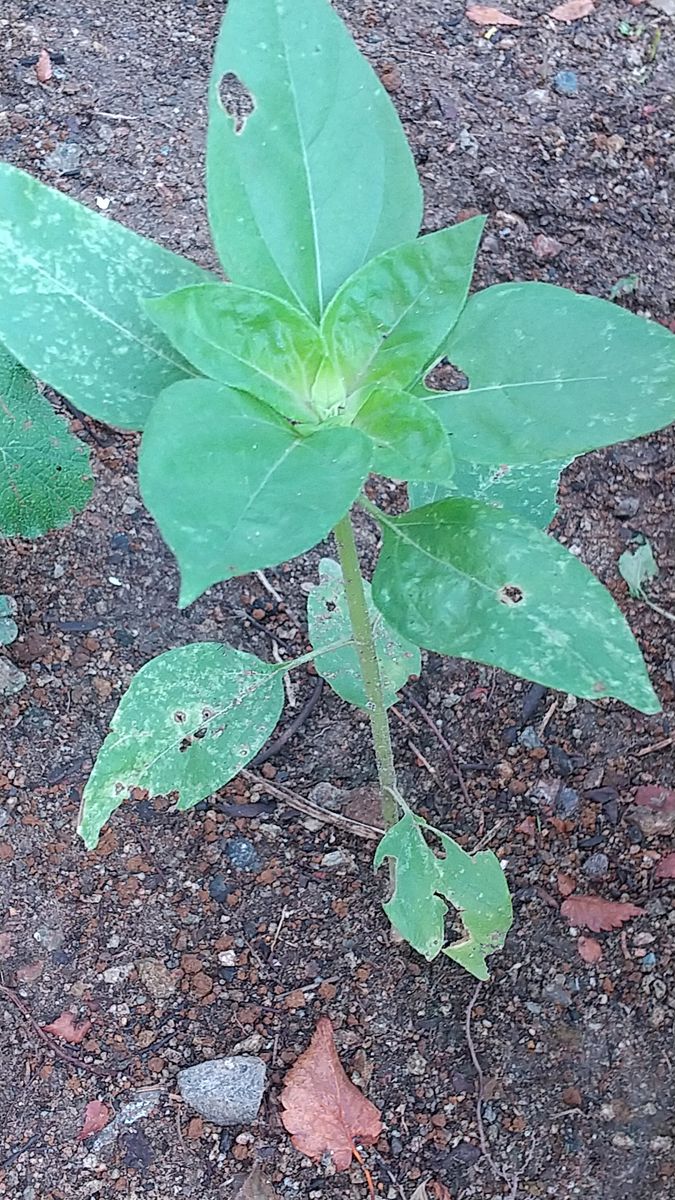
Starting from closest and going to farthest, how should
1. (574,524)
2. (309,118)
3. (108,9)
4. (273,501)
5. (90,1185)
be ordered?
(273,501) → (309,118) → (90,1185) → (574,524) → (108,9)

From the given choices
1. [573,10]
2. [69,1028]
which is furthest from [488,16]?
[69,1028]

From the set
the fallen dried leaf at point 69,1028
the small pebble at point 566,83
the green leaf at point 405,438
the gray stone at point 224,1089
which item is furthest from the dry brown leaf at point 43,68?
the gray stone at point 224,1089

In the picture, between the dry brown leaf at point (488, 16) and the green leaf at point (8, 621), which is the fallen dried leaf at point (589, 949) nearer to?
the green leaf at point (8, 621)

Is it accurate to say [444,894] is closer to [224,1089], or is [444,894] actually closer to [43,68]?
[224,1089]

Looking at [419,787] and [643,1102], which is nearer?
[643,1102]

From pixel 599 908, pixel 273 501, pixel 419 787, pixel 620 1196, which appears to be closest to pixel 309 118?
pixel 273 501

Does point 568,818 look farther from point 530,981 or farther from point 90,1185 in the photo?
point 90,1185

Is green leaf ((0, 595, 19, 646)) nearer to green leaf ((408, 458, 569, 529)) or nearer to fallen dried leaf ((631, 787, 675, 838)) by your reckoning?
green leaf ((408, 458, 569, 529))
